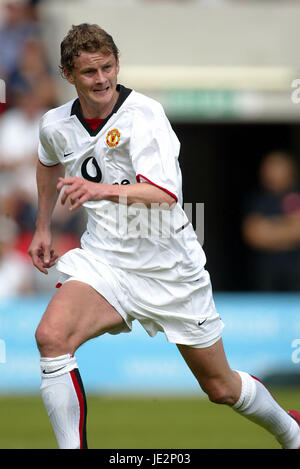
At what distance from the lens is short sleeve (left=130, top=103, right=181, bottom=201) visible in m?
5.19

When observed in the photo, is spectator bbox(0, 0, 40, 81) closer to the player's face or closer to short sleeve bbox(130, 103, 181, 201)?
the player's face

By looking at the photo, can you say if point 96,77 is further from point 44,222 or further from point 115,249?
point 44,222

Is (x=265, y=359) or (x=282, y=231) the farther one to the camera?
(x=282, y=231)

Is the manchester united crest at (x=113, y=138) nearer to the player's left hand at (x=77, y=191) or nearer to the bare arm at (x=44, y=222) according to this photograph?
the player's left hand at (x=77, y=191)

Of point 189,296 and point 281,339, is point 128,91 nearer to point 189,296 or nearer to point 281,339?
point 189,296

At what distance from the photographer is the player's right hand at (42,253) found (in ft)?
19.5

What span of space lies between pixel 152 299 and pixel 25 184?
6303 mm

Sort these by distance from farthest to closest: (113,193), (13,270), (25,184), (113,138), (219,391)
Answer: (25,184)
(13,270)
(219,391)
(113,138)
(113,193)

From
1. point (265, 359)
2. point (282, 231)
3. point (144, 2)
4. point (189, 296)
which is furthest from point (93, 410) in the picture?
point (144, 2)

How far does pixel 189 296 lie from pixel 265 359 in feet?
18.4

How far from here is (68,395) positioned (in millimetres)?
5133

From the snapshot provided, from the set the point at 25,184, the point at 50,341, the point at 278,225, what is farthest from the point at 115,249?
the point at 278,225

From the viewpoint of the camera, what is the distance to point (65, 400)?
5121mm

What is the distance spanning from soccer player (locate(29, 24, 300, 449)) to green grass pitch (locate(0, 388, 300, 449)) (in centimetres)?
189
